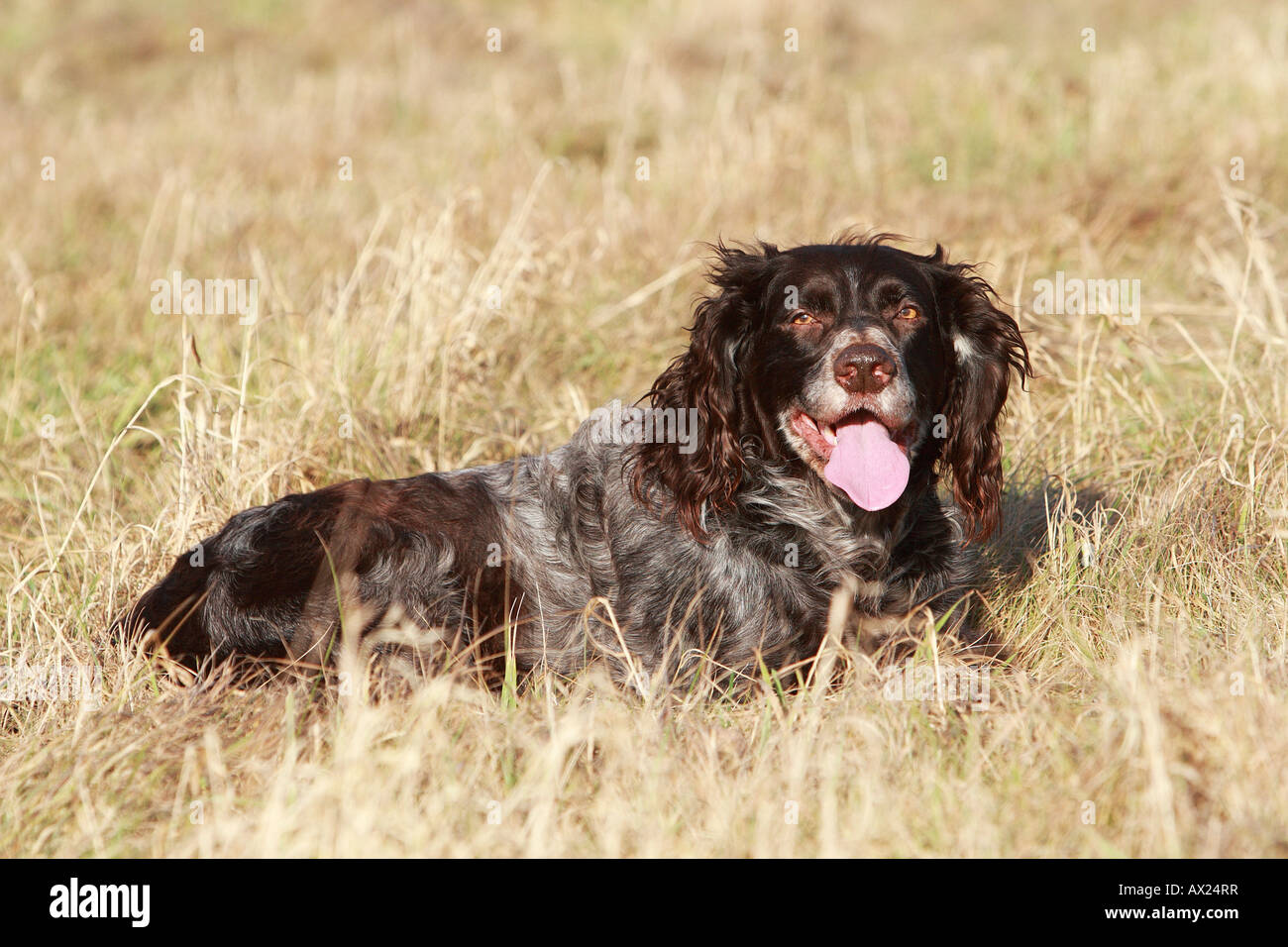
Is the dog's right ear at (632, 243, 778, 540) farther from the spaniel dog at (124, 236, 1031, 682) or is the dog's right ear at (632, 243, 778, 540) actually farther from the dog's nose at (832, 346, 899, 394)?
the dog's nose at (832, 346, 899, 394)

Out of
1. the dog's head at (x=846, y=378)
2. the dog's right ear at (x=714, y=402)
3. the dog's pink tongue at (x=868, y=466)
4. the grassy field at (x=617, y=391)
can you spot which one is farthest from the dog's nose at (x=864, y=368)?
the grassy field at (x=617, y=391)

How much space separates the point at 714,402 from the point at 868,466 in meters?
0.49

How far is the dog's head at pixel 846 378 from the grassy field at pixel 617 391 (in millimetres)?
516

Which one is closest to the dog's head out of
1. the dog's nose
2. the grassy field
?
the dog's nose

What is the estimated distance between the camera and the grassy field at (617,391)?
257 centimetres

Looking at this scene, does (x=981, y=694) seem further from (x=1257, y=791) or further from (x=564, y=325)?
(x=564, y=325)

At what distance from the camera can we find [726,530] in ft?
11.6

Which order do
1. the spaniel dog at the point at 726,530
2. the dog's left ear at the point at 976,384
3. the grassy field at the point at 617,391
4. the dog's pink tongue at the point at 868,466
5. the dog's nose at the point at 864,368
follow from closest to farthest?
1. the grassy field at the point at 617,391
2. the dog's nose at the point at 864,368
3. the dog's pink tongue at the point at 868,466
4. the spaniel dog at the point at 726,530
5. the dog's left ear at the point at 976,384

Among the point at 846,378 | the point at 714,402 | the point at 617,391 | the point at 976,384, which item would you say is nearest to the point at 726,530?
the point at 714,402

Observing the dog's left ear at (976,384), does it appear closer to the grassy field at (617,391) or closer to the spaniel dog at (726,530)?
the spaniel dog at (726,530)

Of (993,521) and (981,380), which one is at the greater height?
(981,380)

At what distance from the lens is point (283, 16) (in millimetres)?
13875
